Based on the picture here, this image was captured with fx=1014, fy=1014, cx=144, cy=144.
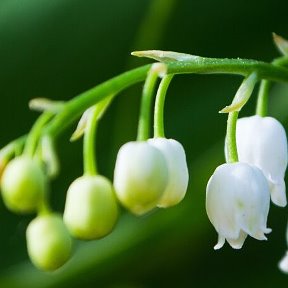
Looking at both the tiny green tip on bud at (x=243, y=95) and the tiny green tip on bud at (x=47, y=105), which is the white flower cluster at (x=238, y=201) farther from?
the tiny green tip on bud at (x=47, y=105)

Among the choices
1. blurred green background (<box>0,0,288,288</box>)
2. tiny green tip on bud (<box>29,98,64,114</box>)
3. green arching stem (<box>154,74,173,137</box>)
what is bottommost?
blurred green background (<box>0,0,288,288</box>)

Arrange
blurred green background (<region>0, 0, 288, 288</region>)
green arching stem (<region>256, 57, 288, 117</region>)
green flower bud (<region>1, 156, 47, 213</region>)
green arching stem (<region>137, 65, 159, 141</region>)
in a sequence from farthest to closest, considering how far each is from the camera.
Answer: blurred green background (<region>0, 0, 288, 288</region>) → green arching stem (<region>256, 57, 288, 117</region>) → green arching stem (<region>137, 65, 159, 141</region>) → green flower bud (<region>1, 156, 47, 213</region>)

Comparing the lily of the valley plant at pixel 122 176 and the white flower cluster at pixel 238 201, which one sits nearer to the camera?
the lily of the valley plant at pixel 122 176

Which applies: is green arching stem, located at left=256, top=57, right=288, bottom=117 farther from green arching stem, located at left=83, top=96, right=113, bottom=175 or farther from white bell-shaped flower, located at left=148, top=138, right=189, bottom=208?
green arching stem, located at left=83, top=96, right=113, bottom=175

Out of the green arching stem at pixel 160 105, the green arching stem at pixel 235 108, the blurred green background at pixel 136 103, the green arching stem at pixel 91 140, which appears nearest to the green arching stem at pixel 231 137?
the green arching stem at pixel 235 108

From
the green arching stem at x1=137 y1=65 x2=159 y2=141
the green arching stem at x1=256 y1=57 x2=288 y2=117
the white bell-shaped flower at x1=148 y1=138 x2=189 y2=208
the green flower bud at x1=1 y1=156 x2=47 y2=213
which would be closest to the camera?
the green flower bud at x1=1 y1=156 x2=47 y2=213

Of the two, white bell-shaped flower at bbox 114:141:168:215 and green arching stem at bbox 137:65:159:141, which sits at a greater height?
green arching stem at bbox 137:65:159:141

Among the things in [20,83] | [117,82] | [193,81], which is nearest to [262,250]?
[193,81]

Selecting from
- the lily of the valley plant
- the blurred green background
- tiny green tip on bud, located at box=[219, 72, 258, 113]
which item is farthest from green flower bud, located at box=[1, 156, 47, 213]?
the blurred green background
